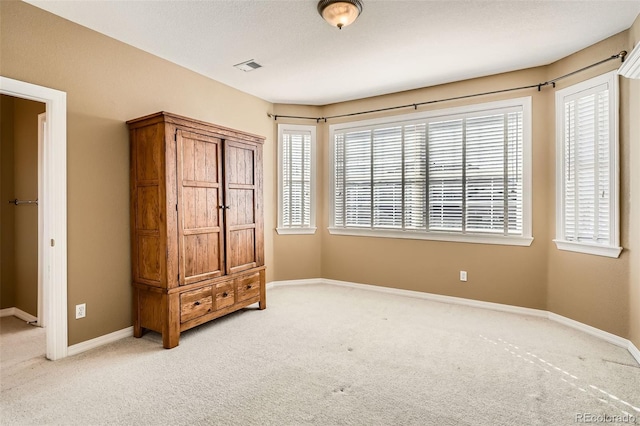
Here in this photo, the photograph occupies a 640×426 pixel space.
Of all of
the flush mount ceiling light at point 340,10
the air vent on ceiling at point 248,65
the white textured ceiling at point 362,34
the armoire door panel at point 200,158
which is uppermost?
the air vent on ceiling at point 248,65

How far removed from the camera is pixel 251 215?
3.84 m

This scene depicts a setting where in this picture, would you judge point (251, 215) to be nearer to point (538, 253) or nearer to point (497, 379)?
point (497, 379)

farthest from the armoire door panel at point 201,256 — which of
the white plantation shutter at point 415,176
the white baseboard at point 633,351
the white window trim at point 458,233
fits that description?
the white baseboard at point 633,351

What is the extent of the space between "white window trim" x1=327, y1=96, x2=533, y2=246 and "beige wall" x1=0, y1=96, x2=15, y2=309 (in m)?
3.87

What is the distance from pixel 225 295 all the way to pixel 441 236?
2709 mm

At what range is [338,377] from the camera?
2.39 m

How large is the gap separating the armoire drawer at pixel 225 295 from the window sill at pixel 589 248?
349 cm

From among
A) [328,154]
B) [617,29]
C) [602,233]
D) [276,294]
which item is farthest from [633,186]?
[276,294]

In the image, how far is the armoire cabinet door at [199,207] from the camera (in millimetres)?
3045

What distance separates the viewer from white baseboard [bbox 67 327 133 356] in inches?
110

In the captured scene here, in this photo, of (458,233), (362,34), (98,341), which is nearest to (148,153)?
(98,341)

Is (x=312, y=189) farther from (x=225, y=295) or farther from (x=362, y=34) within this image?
(x=362, y=34)

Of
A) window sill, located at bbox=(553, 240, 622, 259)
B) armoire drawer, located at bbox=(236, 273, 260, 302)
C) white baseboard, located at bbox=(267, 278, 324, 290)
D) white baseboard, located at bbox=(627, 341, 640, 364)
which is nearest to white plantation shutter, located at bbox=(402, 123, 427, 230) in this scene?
window sill, located at bbox=(553, 240, 622, 259)

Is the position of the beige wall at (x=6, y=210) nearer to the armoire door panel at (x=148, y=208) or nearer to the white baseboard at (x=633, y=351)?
the armoire door panel at (x=148, y=208)
